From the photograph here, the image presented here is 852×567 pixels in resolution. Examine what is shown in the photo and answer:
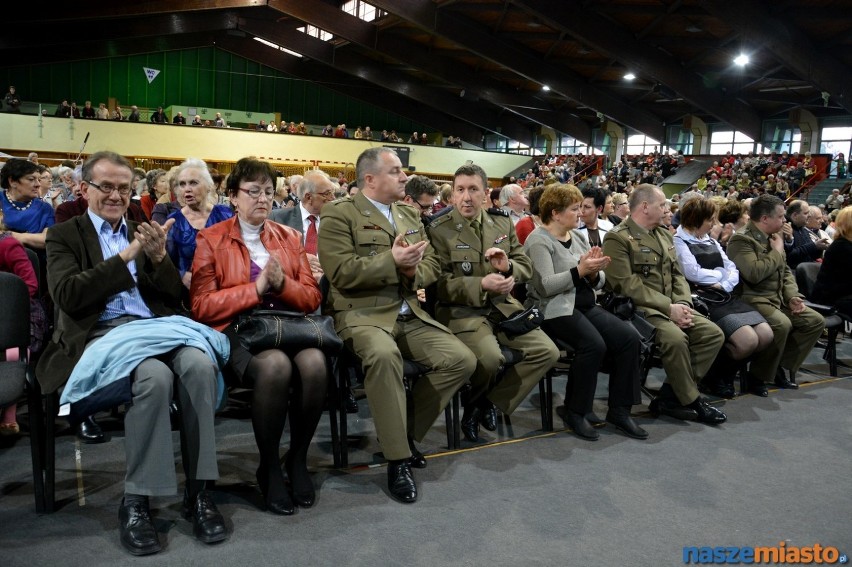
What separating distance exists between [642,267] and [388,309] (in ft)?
5.44

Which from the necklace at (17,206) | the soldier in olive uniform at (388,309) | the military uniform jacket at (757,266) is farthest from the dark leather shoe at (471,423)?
the necklace at (17,206)

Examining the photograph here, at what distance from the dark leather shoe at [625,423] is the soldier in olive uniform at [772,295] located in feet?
4.22

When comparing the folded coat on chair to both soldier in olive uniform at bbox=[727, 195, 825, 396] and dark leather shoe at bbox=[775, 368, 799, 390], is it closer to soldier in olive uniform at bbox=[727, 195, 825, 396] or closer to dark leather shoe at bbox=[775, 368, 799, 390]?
soldier in olive uniform at bbox=[727, 195, 825, 396]

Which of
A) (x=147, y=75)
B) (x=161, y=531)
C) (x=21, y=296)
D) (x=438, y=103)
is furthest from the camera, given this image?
(x=438, y=103)

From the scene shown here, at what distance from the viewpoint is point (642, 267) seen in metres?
3.76

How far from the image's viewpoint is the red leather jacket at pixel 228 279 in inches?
97.6

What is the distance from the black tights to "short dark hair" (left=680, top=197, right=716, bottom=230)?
106 inches

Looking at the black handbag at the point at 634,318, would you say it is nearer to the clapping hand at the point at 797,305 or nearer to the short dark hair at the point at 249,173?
the clapping hand at the point at 797,305

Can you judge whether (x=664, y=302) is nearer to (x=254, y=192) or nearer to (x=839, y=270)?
(x=839, y=270)

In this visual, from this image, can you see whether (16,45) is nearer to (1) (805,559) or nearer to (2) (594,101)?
(2) (594,101)

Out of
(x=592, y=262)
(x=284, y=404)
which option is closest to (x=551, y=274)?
(x=592, y=262)

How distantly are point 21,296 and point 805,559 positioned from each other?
2.83 m

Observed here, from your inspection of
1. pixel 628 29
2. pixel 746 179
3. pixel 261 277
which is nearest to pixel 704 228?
pixel 261 277

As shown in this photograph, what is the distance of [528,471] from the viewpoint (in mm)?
2834
